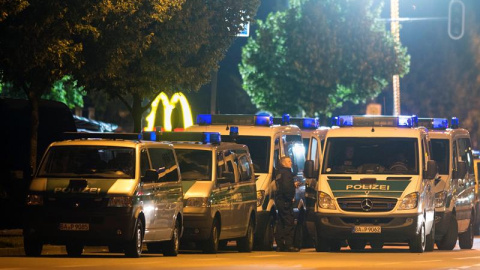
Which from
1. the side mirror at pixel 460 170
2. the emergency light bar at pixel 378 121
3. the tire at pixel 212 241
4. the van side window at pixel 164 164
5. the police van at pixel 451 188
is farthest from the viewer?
the side mirror at pixel 460 170

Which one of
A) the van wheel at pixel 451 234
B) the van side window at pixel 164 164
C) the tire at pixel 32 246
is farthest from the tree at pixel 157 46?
the van wheel at pixel 451 234

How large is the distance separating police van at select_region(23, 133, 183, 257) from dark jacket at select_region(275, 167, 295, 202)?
3.82m

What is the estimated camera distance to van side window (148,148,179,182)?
75.2 feet

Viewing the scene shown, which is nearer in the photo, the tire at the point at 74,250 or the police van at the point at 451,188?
the tire at the point at 74,250

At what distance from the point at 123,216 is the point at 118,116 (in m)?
47.9

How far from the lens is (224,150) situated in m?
25.5

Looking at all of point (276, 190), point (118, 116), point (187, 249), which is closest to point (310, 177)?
point (276, 190)

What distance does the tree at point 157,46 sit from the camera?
27844 mm

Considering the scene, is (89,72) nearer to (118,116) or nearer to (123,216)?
(123,216)

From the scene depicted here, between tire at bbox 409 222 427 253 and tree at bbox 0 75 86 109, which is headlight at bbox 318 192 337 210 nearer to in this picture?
tire at bbox 409 222 427 253

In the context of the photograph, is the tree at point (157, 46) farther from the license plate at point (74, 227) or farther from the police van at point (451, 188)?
the police van at point (451, 188)

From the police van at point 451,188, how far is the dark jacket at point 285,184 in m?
3.07

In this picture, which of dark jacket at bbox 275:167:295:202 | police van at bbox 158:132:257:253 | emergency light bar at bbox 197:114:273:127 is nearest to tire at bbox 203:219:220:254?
police van at bbox 158:132:257:253

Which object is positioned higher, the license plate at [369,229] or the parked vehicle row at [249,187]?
the parked vehicle row at [249,187]
